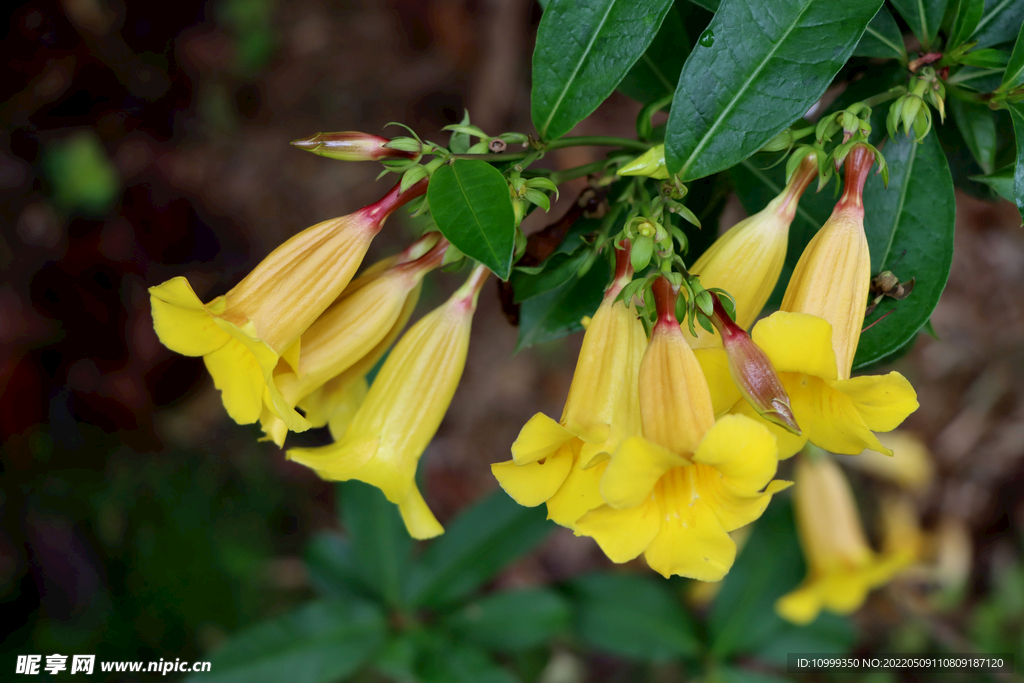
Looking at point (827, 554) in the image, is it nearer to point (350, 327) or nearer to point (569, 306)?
point (569, 306)

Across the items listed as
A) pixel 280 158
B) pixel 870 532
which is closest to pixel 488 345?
pixel 280 158

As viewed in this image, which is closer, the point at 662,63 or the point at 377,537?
the point at 662,63

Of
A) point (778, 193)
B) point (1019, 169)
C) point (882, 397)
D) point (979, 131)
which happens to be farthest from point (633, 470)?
point (979, 131)

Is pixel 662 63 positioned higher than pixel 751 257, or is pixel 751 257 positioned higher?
pixel 662 63

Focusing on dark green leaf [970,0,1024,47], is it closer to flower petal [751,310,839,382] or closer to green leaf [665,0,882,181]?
green leaf [665,0,882,181]

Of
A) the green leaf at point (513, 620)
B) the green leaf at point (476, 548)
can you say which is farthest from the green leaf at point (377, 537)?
the green leaf at point (513, 620)

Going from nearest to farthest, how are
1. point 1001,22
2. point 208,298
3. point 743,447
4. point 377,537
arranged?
point 743,447 → point 1001,22 → point 377,537 → point 208,298

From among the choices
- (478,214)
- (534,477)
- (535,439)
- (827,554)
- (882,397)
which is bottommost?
(827,554)

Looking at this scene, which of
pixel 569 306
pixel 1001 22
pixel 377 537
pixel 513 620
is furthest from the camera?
pixel 377 537
